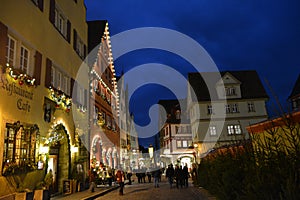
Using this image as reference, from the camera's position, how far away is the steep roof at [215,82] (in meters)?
42.2

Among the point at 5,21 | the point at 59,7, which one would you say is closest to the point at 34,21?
the point at 5,21

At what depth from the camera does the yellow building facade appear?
1112 cm

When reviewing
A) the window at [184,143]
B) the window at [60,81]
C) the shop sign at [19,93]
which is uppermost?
the window at [60,81]

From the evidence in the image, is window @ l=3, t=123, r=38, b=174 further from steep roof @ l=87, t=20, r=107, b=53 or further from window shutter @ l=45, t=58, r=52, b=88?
steep roof @ l=87, t=20, r=107, b=53

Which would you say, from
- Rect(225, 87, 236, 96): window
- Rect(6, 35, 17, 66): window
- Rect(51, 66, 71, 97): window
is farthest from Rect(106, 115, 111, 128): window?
Rect(6, 35, 17, 66): window

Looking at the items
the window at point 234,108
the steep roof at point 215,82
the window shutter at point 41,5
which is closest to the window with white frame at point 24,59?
the window shutter at point 41,5

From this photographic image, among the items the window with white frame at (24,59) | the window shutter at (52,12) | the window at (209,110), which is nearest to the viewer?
the window with white frame at (24,59)

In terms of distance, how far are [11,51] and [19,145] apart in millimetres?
3836

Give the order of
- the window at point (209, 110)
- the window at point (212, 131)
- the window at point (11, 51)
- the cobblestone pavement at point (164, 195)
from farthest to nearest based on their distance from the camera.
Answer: the window at point (209, 110), the window at point (212, 131), the cobblestone pavement at point (164, 195), the window at point (11, 51)

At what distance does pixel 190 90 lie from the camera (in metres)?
44.6

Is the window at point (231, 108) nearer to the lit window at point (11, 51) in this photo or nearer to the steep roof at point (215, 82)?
the steep roof at point (215, 82)

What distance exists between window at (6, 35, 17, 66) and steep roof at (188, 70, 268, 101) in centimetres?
3241

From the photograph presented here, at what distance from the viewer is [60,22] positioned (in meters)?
18.2

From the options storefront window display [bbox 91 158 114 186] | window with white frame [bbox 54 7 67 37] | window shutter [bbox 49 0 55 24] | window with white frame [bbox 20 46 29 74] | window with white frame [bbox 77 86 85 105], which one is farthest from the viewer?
storefront window display [bbox 91 158 114 186]
